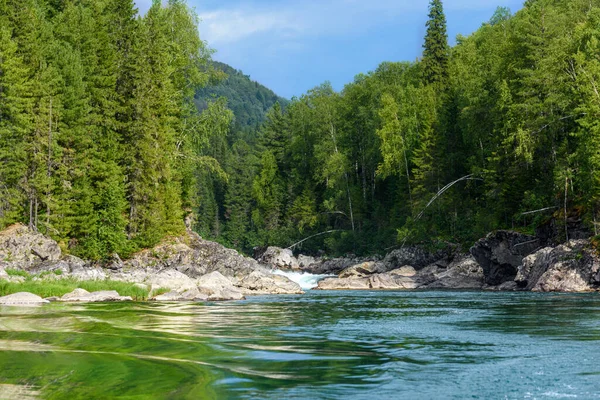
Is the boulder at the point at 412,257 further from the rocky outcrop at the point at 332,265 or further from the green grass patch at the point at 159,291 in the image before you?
the green grass patch at the point at 159,291

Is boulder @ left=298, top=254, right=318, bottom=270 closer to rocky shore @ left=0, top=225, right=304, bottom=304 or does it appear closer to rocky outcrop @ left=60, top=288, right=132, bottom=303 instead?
rocky shore @ left=0, top=225, right=304, bottom=304

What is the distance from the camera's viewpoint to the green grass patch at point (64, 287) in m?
26.8

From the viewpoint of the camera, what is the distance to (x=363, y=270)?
55.0 metres

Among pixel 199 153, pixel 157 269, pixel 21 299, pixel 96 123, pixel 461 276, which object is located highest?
pixel 96 123

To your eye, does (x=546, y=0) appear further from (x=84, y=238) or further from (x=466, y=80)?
(x=84, y=238)

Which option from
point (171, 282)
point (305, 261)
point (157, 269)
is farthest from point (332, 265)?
point (171, 282)

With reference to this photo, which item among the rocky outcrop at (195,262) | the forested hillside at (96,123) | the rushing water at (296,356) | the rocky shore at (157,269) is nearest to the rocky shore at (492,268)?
the rocky outcrop at (195,262)

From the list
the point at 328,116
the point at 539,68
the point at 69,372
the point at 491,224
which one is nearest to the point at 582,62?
the point at 539,68

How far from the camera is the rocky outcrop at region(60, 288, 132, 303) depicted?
86.9 ft

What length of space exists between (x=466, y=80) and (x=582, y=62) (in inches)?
825

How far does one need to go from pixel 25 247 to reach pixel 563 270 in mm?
29170

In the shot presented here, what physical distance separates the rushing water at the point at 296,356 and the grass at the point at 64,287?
6.60 meters

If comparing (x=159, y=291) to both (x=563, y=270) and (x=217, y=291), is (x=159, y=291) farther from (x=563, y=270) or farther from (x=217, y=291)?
(x=563, y=270)

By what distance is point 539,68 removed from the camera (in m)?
42.5
